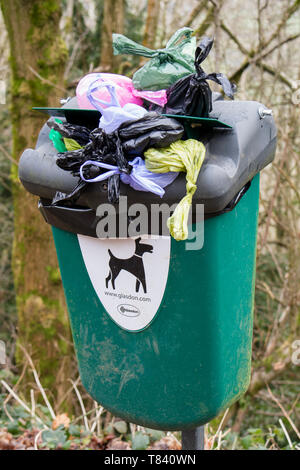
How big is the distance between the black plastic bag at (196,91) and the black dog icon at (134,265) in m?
0.41

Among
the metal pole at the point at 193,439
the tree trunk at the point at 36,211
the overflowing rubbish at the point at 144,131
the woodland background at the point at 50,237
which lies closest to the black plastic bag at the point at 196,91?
the overflowing rubbish at the point at 144,131

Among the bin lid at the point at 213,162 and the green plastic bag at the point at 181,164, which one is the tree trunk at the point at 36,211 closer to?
the bin lid at the point at 213,162

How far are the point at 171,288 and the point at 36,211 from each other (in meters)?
2.59

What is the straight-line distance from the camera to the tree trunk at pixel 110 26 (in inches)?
213

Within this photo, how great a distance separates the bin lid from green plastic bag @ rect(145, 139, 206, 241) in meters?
0.03

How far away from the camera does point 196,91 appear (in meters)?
1.45

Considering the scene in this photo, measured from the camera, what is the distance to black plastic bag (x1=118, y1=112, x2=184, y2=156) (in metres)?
1.38

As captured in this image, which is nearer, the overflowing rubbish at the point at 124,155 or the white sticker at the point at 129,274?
the overflowing rubbish at the point at 124,155

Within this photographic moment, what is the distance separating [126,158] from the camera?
1.44m

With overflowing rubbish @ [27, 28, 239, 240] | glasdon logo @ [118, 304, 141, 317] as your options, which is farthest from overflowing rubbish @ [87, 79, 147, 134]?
glasdon logo @ [118, 304, 141, 317]

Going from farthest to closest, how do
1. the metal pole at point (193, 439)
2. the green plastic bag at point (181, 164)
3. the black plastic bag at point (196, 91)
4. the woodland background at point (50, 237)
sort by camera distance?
the woodland background at point (50, 237) < the metal pole at point (193, 439) < the black plastic bag at point (196, 91) < the green plastic bag at point (181, 164)
